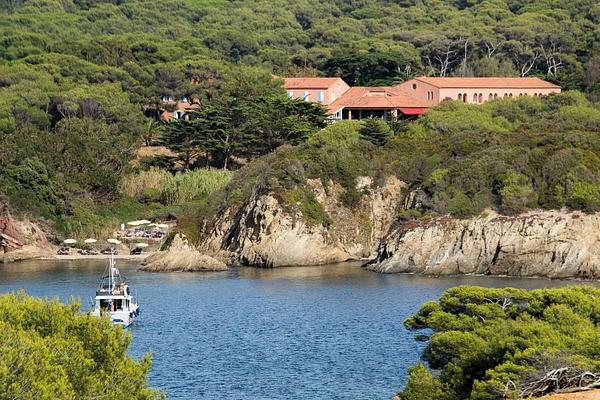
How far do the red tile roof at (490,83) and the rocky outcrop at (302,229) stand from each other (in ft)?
101

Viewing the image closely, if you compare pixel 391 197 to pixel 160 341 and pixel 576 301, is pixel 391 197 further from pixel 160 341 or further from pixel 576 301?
pixel 576 301

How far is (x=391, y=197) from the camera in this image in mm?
84875

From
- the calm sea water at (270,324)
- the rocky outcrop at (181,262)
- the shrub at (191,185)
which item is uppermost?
the shrub at (191,185)

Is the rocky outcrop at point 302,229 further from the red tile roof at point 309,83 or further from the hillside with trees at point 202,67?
the red tile roof at point 309,83

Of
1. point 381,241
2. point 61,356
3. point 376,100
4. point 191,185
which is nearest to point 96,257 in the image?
point 191,185

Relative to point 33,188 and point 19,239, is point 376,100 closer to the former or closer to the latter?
point 33,188

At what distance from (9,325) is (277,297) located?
1331 inches

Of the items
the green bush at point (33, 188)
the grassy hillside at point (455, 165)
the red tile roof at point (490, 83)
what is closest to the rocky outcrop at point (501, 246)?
the grassy hillside at point (455, 165)

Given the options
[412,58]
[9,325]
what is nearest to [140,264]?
[9,325]

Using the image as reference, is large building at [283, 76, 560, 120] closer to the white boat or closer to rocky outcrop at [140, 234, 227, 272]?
rocky outcrop at [140, 234, 227, 272]

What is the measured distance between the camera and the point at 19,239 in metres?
84.9

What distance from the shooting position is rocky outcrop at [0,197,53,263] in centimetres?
8338

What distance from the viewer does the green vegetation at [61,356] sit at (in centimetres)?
2780

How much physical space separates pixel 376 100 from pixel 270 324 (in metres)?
57.5
